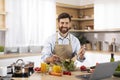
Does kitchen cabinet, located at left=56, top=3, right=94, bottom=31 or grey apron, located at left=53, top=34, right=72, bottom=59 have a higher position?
kitchen cabinet, located at left=56, top=3, right=94, bottom=31

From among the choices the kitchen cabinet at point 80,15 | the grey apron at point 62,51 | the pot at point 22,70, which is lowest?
the pot at point 22,70

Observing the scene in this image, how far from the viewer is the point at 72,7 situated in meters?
6.47

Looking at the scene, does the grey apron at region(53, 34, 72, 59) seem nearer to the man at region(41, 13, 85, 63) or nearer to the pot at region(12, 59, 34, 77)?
the man at region(41, 13, 85, 63)

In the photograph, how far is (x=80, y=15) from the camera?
269 inches

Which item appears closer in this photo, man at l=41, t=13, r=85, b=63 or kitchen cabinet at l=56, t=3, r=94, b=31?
man at l=41, t=13, r=85, b=63

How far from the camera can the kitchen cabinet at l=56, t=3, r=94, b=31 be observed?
250 inches

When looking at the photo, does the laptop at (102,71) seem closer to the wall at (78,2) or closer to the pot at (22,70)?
the pot at (22,70)

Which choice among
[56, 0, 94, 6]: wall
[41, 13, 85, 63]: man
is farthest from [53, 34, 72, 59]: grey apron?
[56, 0, 94, 6]: wall

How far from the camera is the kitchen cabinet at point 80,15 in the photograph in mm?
6340

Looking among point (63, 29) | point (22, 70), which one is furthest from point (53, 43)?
point (22, 70)

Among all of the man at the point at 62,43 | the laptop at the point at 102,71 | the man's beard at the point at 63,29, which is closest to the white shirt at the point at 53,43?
the man at the point at 62,43

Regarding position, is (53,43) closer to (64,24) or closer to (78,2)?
(64,24)

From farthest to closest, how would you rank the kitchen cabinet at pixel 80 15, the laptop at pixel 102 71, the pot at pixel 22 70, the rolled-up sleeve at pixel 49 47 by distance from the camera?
1. the kitchen cabinet at pixel 80 15
2. the rolled-up sleeve at pixel 49 47
3. the pot at pixel 22 70
4. the laptop at pixel 102 71

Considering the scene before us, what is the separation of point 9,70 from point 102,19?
12.7 ft
